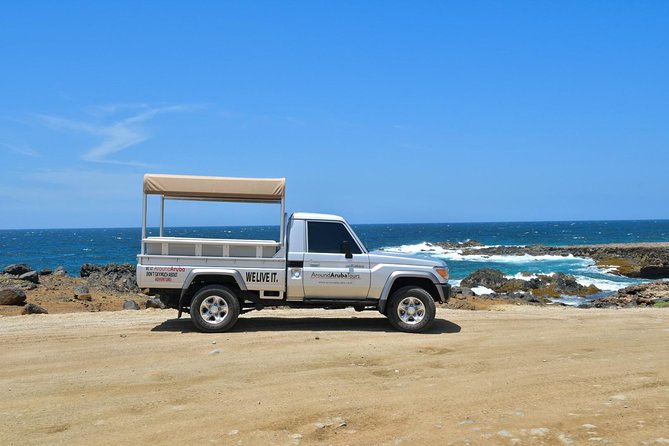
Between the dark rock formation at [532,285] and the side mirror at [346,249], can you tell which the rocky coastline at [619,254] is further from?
the side mirror at [346,249]

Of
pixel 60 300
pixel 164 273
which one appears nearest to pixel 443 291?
pixel 164 273

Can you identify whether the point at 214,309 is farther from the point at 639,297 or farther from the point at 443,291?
the point at 639,297

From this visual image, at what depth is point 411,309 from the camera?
34.2ft

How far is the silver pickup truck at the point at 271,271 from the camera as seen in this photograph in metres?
10.2

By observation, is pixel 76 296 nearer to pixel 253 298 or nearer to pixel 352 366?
pixel 253 298

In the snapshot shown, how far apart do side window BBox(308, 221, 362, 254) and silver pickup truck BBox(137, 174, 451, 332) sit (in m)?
0.02

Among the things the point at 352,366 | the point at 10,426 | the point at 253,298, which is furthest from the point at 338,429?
the point at 253,298

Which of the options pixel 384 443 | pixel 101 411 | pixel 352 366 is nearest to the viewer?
pixel 384 443

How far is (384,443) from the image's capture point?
512 cm

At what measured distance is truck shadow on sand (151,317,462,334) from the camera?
10738mm

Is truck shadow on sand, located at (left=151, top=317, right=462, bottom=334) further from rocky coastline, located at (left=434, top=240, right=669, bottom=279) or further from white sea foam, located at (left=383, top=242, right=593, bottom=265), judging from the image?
white sea foam, located at (left=383, top=242, right=593, bottom=265)

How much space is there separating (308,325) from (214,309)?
1913mm

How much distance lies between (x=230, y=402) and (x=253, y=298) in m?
4.05

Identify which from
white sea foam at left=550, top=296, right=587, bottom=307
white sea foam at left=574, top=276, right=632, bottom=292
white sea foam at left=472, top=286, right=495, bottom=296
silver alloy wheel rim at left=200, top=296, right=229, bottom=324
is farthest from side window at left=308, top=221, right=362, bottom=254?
white sea foam at left=574, top=276, right=632, bottom=292
